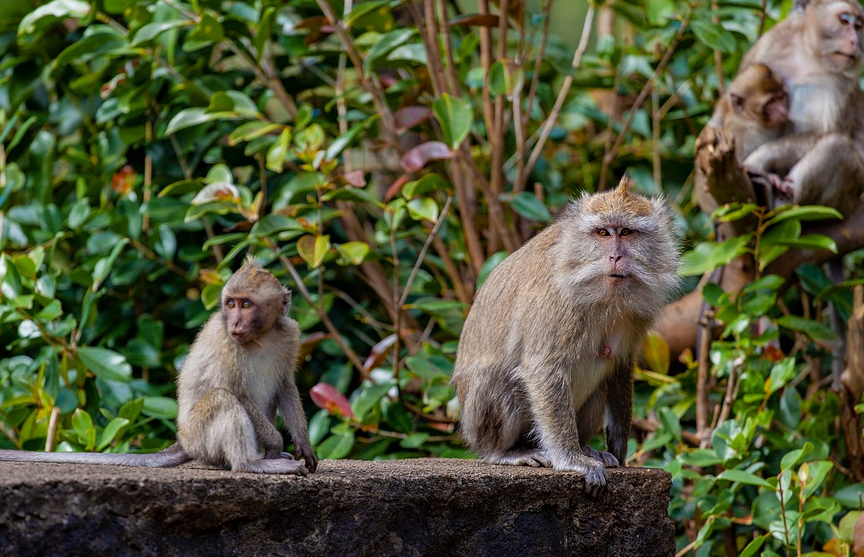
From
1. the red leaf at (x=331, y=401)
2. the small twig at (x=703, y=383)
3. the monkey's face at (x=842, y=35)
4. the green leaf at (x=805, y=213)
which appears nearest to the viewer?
the green leaf at (x=805, y=213)

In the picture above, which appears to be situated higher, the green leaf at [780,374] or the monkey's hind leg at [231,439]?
the monkey's hind leg at [231,439]

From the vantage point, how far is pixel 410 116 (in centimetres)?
643

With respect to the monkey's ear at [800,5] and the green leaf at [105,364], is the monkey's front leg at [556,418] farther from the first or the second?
the monkey's ear at [800,5]

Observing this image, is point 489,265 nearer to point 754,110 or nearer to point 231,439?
point 754,110

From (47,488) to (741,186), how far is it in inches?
167

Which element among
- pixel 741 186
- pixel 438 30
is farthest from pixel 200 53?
pixel 741 186

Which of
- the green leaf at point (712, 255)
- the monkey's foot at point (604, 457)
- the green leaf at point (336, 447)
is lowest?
the green leaf at point (336, 447)

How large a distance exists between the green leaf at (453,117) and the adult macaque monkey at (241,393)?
1.89 m

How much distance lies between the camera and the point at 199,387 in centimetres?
372

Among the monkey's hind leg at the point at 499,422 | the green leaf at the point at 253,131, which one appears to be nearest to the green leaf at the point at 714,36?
the green leaf at the point at 253,131

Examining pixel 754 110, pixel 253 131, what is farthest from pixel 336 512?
pixel 754 110

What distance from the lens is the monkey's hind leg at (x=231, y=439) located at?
11.0ft

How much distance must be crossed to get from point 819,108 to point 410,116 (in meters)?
2.56

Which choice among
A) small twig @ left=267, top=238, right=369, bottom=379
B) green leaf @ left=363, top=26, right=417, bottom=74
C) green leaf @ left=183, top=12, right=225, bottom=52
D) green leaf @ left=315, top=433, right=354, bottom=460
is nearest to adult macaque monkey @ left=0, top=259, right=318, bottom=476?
green leaf @ left=315, top=433, right=354, bottom=460
